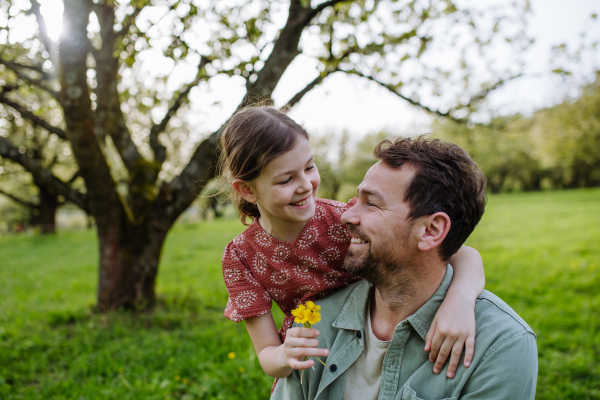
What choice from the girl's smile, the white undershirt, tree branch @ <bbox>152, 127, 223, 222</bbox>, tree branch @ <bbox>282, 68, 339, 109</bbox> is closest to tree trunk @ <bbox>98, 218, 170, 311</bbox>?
tree branch @ <bbox>152, 127, 223, 222</bbox>

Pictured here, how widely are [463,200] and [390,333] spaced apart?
0.83m

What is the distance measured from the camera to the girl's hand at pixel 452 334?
167 cm

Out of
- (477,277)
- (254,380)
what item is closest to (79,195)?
(254,380)

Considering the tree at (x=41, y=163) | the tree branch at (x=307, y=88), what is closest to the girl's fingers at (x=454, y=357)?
the tree branch at (x=307, y=88)

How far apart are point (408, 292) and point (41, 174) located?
16.9 feet

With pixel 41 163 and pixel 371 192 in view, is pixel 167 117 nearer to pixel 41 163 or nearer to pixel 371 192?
pixel 371 192

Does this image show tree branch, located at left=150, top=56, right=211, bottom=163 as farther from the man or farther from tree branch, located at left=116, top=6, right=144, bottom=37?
the man

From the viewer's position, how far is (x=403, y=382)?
185 centimetres

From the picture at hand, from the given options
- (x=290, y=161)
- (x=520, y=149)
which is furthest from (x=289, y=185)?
(x=520, y=149)

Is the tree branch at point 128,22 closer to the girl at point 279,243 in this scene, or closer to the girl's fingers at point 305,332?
the girl at point 279,243

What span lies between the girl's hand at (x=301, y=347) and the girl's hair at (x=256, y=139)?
94cm

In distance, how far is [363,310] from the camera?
2113 millimetres

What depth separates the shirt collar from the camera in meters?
1.92

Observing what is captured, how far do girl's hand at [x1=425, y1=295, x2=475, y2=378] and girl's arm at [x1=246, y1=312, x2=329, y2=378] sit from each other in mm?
571
